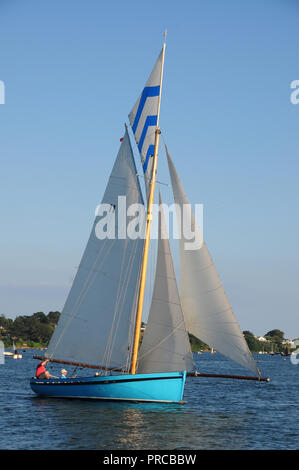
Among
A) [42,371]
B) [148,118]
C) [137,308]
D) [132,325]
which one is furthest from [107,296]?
[148,118]

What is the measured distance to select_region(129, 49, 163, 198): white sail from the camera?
39250 mm

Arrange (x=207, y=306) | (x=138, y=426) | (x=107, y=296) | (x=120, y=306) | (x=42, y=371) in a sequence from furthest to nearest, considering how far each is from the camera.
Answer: (x=42, y=371) → (x=107, y=296) → (x=120, y=306) → (x=207, y=306) → (x=138, y=426)

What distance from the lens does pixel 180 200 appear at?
35.1 metres

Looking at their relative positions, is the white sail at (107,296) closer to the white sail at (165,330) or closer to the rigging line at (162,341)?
the rigging line at (162,341)

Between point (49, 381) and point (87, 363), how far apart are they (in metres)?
3.54

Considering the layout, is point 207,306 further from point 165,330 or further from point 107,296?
point 107,296

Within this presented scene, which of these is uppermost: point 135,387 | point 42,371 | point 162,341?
point 162,341

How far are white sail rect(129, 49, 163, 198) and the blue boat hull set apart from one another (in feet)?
42.1

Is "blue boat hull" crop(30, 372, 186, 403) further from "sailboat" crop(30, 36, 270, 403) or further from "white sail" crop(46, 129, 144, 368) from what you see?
"white sail" crop(46, 129, 144, 368)

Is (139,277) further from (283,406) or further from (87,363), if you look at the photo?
(283,406)

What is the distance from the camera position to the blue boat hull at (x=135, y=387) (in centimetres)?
3481

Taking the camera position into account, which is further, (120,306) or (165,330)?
(120,306)

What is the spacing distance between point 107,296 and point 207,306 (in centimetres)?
782

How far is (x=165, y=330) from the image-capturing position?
34906 mm
